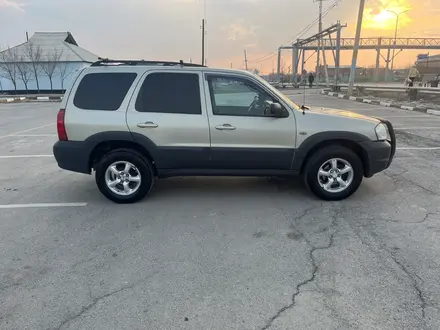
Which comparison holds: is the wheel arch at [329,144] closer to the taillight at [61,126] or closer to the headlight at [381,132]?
the headlight at [381,132]

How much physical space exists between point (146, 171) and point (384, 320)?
3.36 meters

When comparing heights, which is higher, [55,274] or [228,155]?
[228,155]

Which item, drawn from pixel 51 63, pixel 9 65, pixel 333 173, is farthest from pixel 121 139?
pixel 9 65

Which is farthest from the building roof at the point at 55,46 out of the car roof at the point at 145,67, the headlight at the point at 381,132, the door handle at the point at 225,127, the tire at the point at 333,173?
the headlight at the point at 381,132

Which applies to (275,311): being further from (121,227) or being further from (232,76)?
(232,76)

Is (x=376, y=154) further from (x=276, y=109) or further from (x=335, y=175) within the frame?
(x=276, y=109)

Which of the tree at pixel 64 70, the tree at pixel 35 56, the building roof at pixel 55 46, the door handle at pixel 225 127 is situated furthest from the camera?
the building roof at pixel 55 46

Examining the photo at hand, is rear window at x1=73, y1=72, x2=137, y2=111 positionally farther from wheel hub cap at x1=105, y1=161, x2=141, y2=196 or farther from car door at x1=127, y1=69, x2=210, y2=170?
wheel hub cap at x1=105, y1=161, x2=141, y2=196

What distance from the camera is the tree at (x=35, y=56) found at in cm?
3969

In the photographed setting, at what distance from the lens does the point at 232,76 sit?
465cm

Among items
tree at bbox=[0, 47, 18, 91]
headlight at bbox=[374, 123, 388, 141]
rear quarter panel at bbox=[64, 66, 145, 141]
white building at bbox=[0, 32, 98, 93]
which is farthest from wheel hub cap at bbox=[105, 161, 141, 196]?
tree at bbox=[0, 47, 18, 91]

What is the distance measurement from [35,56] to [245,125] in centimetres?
4352

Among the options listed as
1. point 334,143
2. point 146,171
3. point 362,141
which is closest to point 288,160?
point 334,143

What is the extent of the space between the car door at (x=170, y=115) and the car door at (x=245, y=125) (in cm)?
15
